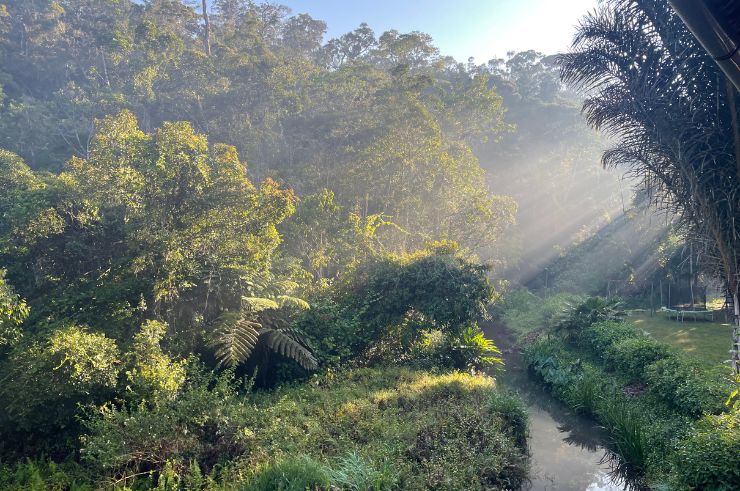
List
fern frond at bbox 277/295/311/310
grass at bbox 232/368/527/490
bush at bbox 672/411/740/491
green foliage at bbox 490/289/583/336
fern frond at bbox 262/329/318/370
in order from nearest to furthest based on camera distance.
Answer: bush at bbox 672/411/740/491 < grass at bbox 232/368/527/490 < fern frond at bbox 262/329/318/370 < fern frond at bbox 277/295/311/310 < green foliage at bbox 490/289/583/336

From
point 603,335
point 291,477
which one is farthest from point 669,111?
point 291,477

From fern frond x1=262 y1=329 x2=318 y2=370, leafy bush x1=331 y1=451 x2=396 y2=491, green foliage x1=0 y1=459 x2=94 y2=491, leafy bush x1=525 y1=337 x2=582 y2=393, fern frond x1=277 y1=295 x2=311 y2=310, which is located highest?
fern frond x1=277 y1=295 x2=311 y2=310

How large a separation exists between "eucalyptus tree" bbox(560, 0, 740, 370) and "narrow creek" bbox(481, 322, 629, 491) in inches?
120

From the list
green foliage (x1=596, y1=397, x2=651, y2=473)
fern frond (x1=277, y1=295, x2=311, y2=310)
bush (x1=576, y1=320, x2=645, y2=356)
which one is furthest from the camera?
bush (x1=576, y1=320, x2=645, y2=356)

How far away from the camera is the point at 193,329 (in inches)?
369

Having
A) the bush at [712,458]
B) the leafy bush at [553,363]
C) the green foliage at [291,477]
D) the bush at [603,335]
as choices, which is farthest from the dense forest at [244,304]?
the bush at [712,458]

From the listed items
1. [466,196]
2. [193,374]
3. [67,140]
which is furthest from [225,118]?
[193,374]

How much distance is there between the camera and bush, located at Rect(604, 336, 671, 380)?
10867mm

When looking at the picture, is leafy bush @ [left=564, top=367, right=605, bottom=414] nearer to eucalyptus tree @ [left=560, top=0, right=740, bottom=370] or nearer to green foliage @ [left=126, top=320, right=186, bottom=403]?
eucalyptus tree @ [left=560, top=0, right=740, bottom=370]

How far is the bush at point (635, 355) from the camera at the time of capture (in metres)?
10.9

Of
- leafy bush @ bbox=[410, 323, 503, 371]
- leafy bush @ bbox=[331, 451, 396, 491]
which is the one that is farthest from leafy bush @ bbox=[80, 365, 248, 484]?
leafy bush @ bbox=[410, 323, 503, 371]

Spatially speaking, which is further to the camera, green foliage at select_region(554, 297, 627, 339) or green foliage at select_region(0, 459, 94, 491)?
green foliage at select_region(554, 297, 627, 339)

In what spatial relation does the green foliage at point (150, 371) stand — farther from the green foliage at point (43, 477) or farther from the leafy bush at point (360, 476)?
the leafy bush at point (360, 476)

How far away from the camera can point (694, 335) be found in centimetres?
1528
